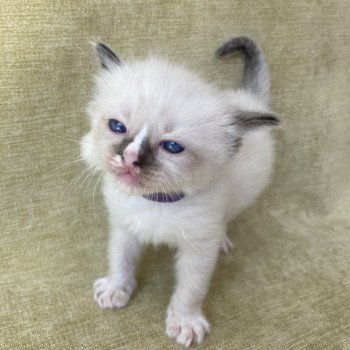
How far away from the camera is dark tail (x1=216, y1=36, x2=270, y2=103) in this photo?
150cm

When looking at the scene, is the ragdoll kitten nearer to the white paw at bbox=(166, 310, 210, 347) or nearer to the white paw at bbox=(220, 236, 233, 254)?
the white paw at bbox=(166, 310, 210, 347)

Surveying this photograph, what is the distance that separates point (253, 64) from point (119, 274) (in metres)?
0.81

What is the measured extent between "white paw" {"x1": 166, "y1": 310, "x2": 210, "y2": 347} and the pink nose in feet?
1.61

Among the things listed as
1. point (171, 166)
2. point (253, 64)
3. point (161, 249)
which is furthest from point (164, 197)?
point (253, 64)

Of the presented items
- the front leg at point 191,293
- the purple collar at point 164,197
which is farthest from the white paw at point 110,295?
the purple collar at point 164,197

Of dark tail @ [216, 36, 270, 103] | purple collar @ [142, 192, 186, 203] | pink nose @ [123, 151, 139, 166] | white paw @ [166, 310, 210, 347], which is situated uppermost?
pink nose @ [123, 151, 139, 166]

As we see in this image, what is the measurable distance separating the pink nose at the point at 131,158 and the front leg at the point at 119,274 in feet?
1.27

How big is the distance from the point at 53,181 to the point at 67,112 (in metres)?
0.23

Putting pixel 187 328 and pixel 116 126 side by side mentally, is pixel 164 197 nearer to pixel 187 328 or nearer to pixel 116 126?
pixel 116 126

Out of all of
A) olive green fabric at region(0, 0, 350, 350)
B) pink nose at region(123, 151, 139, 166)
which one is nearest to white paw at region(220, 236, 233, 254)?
olive green fabric at region(0, 0, 350, 350)

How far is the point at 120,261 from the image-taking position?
1.27 meters

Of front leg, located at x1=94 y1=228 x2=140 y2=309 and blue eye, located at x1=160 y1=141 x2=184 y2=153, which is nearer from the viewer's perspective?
blue eye, located at x1=160 y1=141 x2=184 y2=153

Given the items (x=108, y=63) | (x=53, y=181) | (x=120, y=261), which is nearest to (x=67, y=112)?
(x=53, y=181)

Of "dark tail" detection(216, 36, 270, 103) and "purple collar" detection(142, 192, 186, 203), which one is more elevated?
"dark tail" detection(216, 36, 270, 103)
